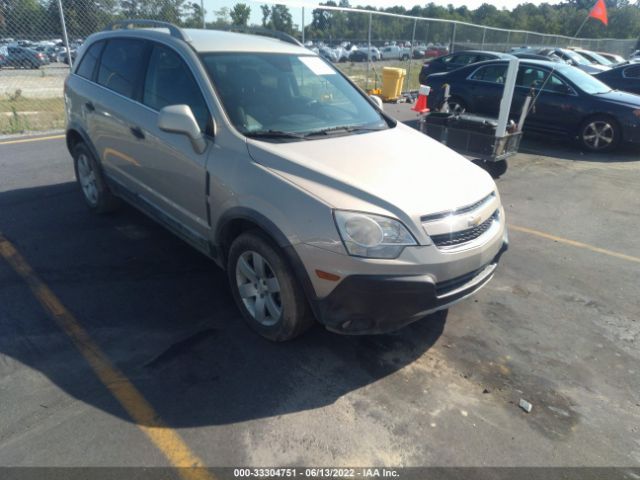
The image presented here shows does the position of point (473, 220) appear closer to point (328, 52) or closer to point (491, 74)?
point (491, 74)

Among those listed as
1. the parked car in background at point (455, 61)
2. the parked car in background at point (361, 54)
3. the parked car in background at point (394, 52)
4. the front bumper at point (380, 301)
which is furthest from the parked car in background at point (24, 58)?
the front bumper at point (380, 301)

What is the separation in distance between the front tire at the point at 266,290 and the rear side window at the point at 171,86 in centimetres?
96

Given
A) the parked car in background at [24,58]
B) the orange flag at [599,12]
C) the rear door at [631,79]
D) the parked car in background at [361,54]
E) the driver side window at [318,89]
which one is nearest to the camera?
the driver side window at [318,89]

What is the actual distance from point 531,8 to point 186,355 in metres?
81.8

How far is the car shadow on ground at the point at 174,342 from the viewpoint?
8.92 feet

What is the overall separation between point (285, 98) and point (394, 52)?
17819mm

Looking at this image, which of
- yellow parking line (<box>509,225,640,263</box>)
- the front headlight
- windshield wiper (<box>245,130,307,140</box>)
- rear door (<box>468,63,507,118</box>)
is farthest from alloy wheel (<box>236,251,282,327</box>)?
rear door (<box>468,63,507,118</box>)

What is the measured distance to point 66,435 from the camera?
242 cm

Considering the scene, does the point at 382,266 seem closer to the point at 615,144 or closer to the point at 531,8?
the point at 615,144

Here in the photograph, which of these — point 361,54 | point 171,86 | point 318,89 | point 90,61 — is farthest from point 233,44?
point 361,54

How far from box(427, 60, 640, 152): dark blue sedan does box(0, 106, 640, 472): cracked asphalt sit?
5.70 m

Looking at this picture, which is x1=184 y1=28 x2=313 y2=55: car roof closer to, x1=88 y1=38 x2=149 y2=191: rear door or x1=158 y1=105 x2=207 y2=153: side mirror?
x1=88 y1=38 x2=149 y2=191: rear door

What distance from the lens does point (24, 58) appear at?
1297cm

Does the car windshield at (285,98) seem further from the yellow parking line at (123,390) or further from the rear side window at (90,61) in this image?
the rear side window at (90,61)
